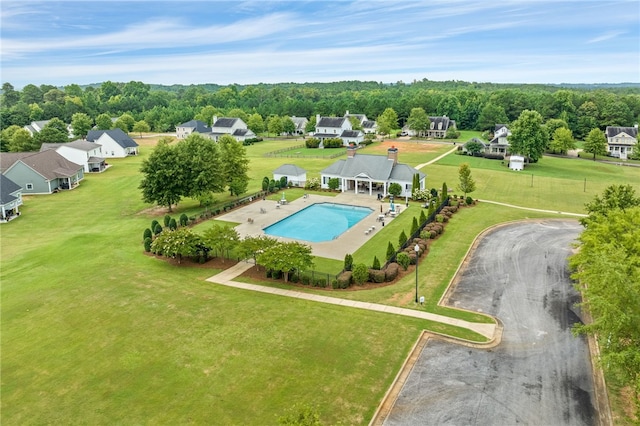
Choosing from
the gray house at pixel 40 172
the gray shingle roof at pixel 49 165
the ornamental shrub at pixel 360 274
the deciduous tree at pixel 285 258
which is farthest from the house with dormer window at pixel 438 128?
the deciduous tree at pixel 285 258

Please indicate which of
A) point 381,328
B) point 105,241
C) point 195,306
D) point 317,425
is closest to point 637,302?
point 381,328

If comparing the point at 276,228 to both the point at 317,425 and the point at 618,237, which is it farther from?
the point at 317,425

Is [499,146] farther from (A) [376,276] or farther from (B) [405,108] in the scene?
(A) [376,276]

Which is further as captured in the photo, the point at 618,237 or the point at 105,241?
the point at 105,241

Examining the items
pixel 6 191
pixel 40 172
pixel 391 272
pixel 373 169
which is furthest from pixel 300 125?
pixel 391 272

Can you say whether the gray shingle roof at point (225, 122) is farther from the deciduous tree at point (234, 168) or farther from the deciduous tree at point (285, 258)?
the deciduous tree at point (285, 258)

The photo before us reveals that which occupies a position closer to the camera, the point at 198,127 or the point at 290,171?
the point at 290,171
